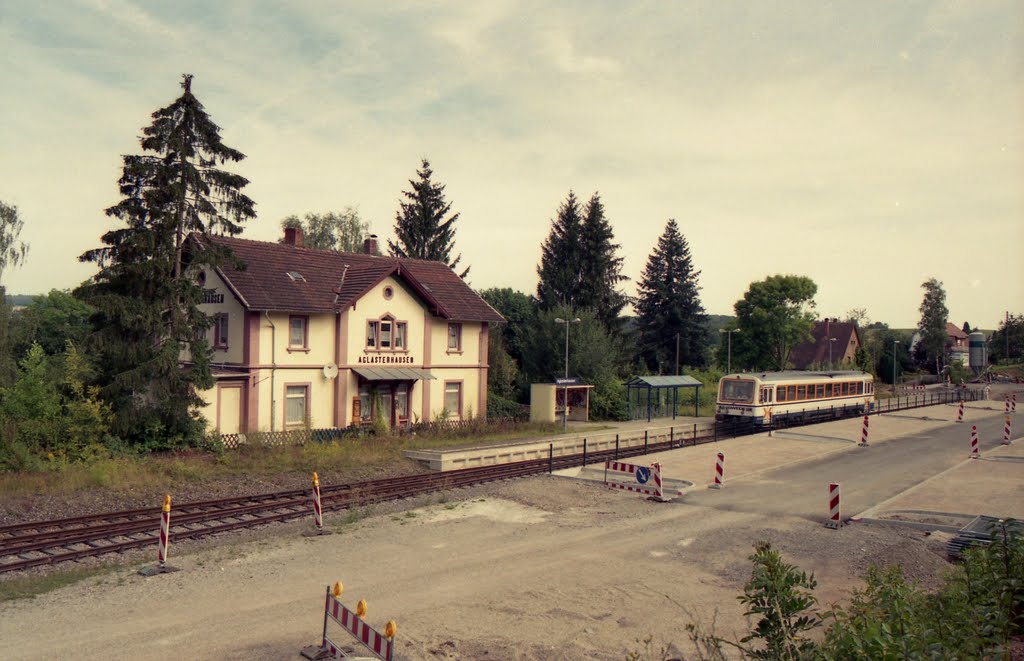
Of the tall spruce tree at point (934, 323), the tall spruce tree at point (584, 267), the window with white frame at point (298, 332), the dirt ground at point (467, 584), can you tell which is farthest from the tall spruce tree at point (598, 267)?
the tall spruce tree at point (934, 323)

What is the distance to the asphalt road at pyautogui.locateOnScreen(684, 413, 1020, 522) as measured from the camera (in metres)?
19.7

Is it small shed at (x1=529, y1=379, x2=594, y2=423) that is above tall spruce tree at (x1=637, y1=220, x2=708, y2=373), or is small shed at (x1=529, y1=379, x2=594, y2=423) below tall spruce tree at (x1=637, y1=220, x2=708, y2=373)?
below

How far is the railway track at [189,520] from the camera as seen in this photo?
1439 cm

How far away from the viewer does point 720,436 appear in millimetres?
36281

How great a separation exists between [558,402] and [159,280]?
74.4 ft

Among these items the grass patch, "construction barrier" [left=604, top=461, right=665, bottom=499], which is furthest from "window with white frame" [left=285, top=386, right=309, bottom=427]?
the grass patch

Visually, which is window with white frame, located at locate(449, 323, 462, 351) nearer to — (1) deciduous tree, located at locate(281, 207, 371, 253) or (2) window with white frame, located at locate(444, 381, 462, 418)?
(2) window with white frame, located at locate(444, 381, 462, 418)

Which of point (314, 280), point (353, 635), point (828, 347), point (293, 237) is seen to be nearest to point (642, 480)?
point (353, 635)

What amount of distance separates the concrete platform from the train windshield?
191cm

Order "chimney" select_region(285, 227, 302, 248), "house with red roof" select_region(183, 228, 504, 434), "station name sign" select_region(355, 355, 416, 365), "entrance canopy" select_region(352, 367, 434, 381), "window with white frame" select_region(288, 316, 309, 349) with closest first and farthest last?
"house with red roof" select_region(183, 228, 504, 434), "window with white frame" select_region(288, 316, 309, 349), "entrance canopy" select_region(352, 367, 434, 381), "station name sign" select_region(355, 355, 416, 365), "chimney" select_region(285, 227, 302, 248)

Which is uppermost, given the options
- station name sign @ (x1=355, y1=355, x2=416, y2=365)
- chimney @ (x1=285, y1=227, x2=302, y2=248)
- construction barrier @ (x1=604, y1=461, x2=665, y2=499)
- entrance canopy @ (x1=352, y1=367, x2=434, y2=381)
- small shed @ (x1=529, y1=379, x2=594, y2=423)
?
chimney @ (x1=285, y1=227, x2=302, y2=248)

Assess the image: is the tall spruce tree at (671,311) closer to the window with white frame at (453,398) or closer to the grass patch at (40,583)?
the window with white frame at (453,398)

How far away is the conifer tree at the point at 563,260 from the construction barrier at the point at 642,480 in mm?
36264

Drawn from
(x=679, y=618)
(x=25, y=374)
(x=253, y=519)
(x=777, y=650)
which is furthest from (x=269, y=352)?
(x=777, y=650)
